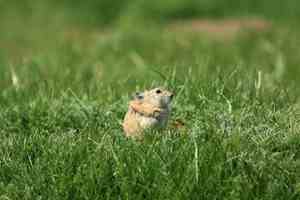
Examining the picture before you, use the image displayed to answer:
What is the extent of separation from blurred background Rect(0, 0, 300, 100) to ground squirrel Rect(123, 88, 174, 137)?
112 centimetres

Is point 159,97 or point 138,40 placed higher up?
point 159,97

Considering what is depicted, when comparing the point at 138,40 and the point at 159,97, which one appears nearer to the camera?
the point at 159,97

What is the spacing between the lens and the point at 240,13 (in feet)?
40.5

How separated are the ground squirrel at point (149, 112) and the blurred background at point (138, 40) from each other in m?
1.12

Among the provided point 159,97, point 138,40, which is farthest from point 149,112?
point 138,40

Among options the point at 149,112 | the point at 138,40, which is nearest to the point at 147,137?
the point at 149,112

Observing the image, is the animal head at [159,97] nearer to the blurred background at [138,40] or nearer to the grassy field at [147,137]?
the grassy field at [147,137]

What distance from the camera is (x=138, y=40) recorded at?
10625 millimetres

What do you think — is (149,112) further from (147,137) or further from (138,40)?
(138,40)

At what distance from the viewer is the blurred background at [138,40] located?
803 centimetres

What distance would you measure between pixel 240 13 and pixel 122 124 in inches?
269

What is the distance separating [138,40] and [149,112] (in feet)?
17.5

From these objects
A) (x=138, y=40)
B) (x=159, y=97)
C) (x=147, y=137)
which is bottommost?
(x=138, y=40)

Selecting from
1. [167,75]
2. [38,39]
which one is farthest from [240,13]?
[167,75]
